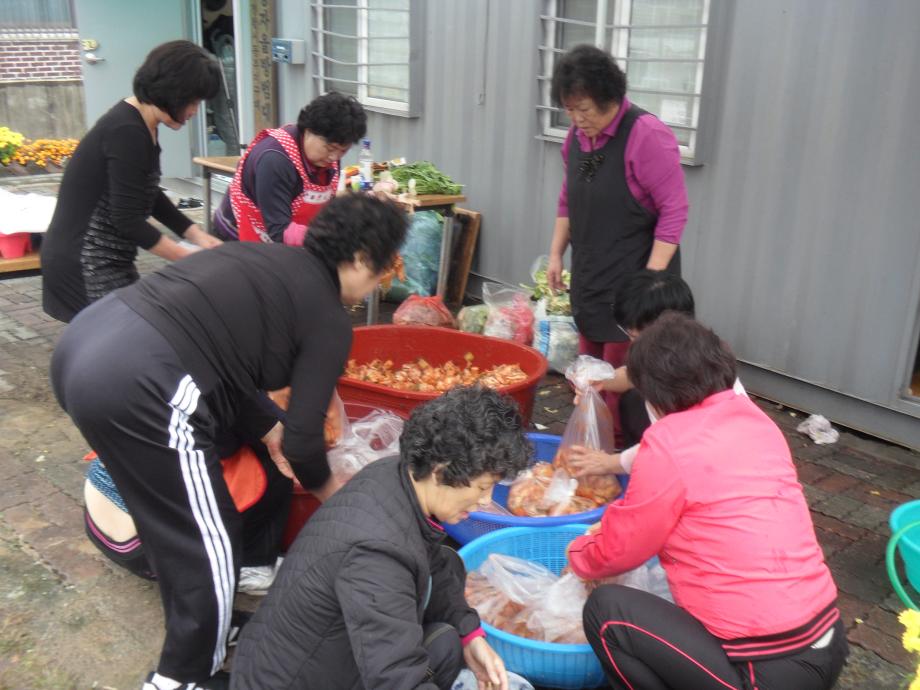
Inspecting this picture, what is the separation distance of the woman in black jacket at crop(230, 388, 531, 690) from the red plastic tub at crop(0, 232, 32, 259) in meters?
3.37

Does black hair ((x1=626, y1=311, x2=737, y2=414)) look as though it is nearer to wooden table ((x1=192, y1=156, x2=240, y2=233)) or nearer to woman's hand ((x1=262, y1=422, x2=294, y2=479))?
woman's hand ((x1=262, y1=422, x2=294, y2=479))

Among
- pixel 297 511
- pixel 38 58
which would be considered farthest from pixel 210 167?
pixel 38 58

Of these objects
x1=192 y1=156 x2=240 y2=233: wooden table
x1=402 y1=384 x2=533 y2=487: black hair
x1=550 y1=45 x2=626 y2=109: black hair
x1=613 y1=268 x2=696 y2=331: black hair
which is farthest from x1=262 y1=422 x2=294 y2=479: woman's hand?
x1=192 y1=156 x2=240 y2=233: wooden table

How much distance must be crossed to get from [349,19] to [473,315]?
3362 millimetres

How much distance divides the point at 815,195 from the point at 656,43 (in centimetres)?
140

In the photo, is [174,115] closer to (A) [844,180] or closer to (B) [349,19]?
(A) [844,180]

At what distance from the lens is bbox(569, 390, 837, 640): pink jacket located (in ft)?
6.86

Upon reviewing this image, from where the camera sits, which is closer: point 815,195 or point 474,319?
point 815,195

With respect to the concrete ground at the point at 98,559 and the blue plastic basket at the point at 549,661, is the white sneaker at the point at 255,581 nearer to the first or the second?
the concrete ground at the point at 98,559

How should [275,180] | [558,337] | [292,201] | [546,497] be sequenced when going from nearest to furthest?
[546,497] → [275,180] → [292,201] → [558,337]

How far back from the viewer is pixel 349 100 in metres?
3.71

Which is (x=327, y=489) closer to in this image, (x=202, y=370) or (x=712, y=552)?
(x=202, y=370)

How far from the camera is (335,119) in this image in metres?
3.63

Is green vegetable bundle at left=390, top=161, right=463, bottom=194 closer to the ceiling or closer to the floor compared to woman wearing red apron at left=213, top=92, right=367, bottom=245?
closer to the floor
